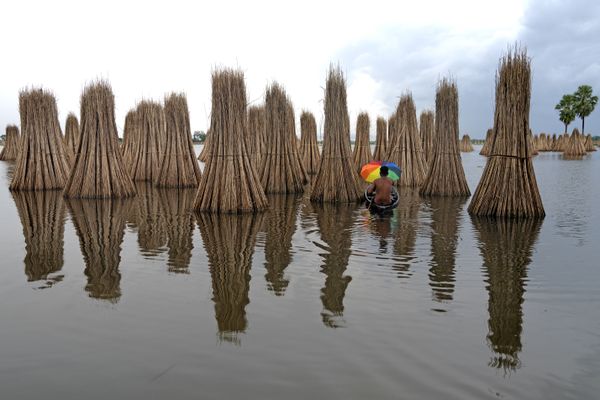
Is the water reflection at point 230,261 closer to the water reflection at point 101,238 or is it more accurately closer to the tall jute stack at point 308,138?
the water reflection at point 101,238

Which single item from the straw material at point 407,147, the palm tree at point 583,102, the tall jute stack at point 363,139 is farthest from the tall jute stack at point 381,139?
the palm tree at point 583,102

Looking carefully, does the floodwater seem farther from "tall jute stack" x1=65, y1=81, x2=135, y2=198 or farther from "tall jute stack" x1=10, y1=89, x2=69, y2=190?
"tall jute stack" x1=10, y1=89, x2=69, y2=190

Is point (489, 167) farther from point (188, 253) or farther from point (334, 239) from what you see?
point (188, 253)

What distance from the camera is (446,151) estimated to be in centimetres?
1209

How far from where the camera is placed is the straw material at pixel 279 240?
196 inches

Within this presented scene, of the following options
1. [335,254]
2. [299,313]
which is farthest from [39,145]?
[299,313]

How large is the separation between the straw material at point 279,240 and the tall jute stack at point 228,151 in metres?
0.75

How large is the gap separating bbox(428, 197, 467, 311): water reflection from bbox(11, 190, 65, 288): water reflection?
12.1 feet

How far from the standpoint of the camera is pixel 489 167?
9.03 meters

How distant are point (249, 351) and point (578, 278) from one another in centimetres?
361

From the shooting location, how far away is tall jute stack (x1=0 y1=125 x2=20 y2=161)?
3079cm

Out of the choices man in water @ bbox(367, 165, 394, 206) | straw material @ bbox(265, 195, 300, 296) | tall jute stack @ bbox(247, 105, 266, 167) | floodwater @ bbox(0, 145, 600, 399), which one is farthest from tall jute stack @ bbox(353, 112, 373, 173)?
floodwater @ bbox(0, 145, 600, 399)

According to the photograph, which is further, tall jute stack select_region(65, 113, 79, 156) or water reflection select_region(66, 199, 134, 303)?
tall jute stack select_region(65, 113, 79, 156)

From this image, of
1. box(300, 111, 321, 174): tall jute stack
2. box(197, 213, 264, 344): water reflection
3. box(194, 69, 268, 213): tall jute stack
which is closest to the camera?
box(197, 213, 264, 344): water reflection
